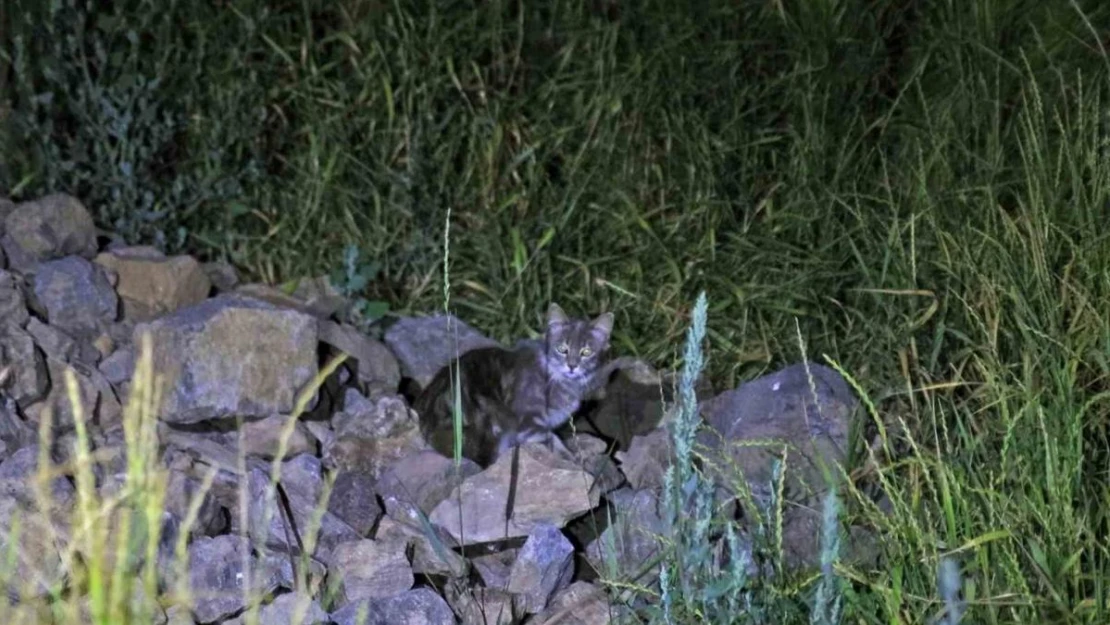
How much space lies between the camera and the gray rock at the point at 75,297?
552cm

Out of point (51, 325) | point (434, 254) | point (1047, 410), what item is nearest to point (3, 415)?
point (51, 325)

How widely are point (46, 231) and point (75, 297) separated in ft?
1.18

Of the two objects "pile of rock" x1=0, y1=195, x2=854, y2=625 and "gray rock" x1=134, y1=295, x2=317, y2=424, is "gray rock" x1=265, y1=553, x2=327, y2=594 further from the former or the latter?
"gray rock" x1=134, y1=295, x2=317, y2=424

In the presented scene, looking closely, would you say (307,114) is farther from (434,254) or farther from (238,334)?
(238,334)

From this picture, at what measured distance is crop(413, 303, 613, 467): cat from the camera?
17.5 ft

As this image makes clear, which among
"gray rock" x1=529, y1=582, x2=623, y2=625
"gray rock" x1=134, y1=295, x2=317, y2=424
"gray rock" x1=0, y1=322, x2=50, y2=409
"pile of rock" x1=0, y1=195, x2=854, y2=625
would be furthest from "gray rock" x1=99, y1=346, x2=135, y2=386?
"gray rock" x1=529, y1=582, x2=623, y2=625

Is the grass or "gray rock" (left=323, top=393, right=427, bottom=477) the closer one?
"gray rock" (left=323, top=393, right=427, bottom=477)

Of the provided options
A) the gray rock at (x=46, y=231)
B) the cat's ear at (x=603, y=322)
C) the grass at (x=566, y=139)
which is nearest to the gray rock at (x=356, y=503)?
the cat's ear at (x=603, y=322)

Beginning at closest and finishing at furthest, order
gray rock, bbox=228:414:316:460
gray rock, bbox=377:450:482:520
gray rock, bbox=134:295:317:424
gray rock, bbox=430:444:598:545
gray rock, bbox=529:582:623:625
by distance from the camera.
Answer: gray rock, bbox=529:582:623:625, gray rock, bbox=430:444:598:545, gray rock, bbox=377:450:482:520, gray rock, bbox=228:414:316:460, gray rock, bbox=134:295:317:424

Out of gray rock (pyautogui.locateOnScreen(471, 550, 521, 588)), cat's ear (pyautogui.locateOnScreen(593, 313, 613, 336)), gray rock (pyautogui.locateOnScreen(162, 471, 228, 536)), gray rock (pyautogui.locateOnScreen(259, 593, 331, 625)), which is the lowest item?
gray rock (pyautogui.locateOnScreen(471, 550, 521, 588))

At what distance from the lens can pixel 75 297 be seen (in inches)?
219

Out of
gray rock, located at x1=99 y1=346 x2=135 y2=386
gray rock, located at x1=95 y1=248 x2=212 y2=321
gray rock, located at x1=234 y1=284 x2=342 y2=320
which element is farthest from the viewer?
gray rock, located at x1=234 y1=284 x2=342 y2=320

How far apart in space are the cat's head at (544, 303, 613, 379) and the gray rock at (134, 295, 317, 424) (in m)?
0.80

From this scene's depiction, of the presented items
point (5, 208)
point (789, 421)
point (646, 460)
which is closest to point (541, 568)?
point (646, 460)
